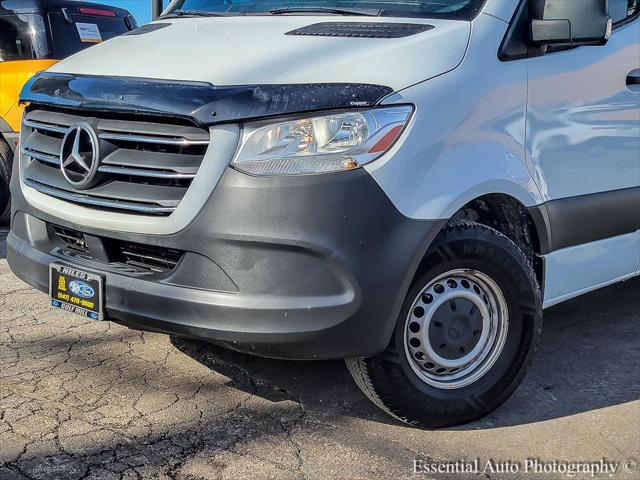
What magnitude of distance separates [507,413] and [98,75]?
2.15 m

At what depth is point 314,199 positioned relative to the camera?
2.76 meters

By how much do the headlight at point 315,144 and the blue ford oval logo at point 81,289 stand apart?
78 cm

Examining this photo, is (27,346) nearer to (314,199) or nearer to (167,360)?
(167,360)

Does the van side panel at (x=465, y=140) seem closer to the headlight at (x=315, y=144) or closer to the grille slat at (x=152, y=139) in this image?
the headlight at (x=315, y=144)

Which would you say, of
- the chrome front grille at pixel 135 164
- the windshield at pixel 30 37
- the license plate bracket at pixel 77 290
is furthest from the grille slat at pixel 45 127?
the windshield at pixel 30 37

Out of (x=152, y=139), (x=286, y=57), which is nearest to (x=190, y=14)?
(x=286, y=57)

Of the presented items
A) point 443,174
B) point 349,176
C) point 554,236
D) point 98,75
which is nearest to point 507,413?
point 554,236

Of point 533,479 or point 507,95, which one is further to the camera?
point 507,95

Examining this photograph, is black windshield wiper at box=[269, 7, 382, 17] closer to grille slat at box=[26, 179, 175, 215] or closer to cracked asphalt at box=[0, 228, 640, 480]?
grille slat at box=[26, 179, 175, 215]

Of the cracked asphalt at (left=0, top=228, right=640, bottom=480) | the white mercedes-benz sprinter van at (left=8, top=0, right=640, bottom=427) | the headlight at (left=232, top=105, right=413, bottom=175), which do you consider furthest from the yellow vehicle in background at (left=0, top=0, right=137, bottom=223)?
the headlight at (left=232, top=105, right=413, bottom=175)

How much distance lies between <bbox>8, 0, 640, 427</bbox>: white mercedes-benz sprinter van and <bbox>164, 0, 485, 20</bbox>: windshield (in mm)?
16

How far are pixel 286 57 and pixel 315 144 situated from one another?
1.39ft

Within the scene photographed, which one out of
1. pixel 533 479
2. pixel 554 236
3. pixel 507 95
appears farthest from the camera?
pixel 554 236

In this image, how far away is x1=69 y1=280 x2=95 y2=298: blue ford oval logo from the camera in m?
3.10
